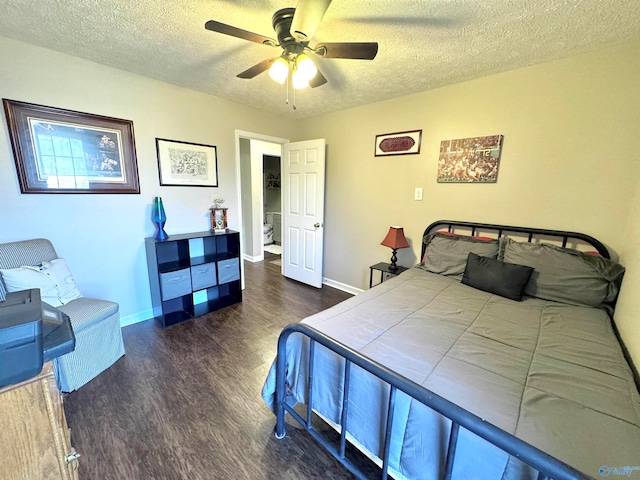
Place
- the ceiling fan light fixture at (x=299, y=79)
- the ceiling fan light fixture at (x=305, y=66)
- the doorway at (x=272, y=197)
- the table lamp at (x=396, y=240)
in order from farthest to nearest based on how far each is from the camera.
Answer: the doorway at (x=272, y=197) → the table lamp at (x=396, y=240) → the ceiling fan light fixture at (x=299, y=79) → the ceiling fan light fixture at (x=305, y=66)

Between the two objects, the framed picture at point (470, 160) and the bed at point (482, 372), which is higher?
the framed picture at point (470, 160)

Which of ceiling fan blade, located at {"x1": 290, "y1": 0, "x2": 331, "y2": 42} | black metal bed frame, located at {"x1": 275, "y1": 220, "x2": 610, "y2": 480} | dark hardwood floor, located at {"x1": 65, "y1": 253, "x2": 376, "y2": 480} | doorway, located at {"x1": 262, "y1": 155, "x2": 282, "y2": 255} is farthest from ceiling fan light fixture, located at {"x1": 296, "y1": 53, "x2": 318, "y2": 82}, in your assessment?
doorway, located at {"x1": 262, "y1": 155, "x2": 282, "y2": 255}

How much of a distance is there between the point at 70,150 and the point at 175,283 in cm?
139

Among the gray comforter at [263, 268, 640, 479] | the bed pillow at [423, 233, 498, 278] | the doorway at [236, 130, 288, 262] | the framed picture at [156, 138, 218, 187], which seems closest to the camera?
the gray comforter at [263, 268, 640, 479]

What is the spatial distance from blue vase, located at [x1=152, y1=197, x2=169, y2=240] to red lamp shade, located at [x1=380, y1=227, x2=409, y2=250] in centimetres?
231

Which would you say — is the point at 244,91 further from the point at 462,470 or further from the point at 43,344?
the point at 462,470

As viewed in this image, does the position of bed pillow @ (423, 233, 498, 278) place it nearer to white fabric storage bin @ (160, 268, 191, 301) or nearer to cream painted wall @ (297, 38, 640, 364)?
cream painted wall @ (297, 38, 640, 364)

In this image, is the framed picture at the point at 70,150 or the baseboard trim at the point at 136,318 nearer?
the framed picture at the point at 70,150

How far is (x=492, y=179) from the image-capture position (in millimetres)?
2389

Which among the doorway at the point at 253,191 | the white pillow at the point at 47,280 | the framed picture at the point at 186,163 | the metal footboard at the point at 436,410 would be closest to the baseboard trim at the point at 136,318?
the white pillow at the point at 47,280

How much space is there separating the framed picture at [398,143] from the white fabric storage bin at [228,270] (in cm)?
214

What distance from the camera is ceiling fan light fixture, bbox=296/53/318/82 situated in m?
1.50

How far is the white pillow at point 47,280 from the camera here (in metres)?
1.72

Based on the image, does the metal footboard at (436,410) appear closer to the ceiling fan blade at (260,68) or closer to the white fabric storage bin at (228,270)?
the ceiling fan blade at (260,68)
